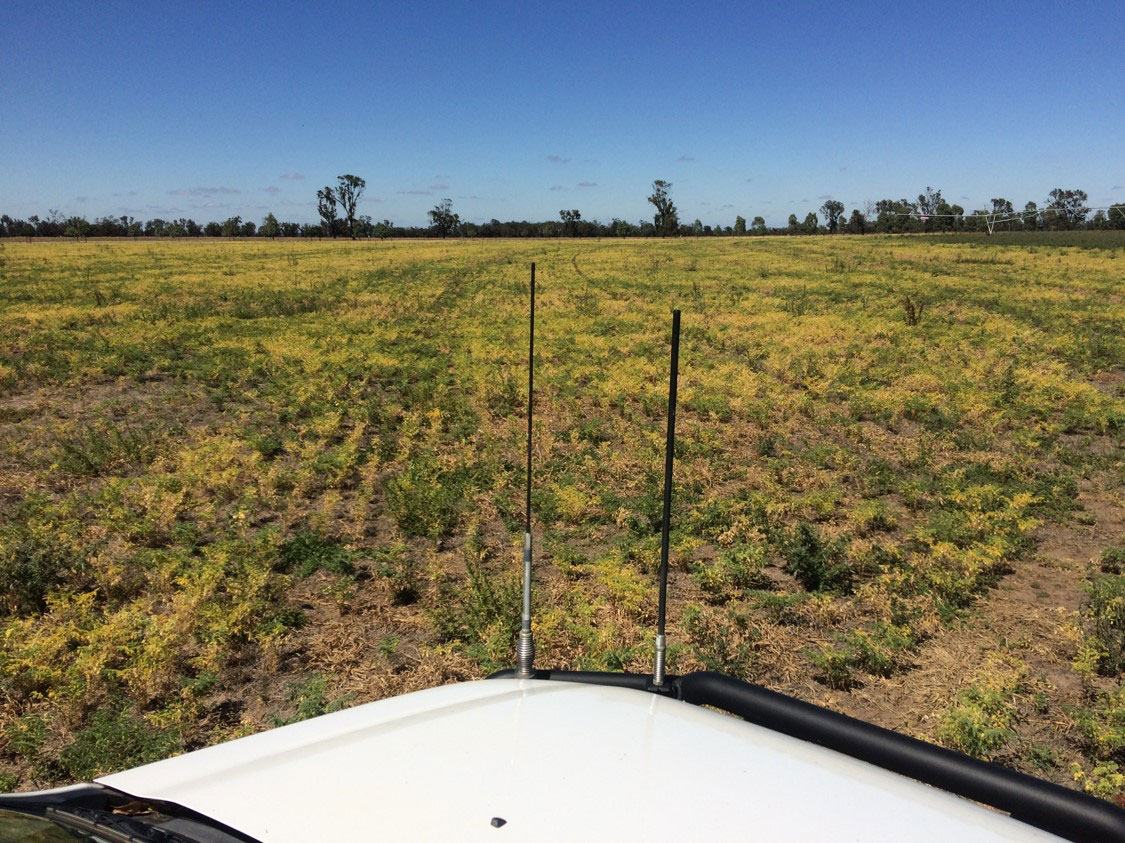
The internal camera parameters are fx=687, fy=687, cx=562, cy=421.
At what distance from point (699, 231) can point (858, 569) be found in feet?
374

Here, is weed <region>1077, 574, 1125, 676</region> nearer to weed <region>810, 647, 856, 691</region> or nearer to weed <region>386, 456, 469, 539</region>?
weed <region>810, 647, 856, 691</region>

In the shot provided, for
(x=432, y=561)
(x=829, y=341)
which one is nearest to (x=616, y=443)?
(x=432, y=561)

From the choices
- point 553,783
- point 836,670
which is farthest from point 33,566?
point 836,670

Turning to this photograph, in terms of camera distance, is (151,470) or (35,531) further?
(151,470)

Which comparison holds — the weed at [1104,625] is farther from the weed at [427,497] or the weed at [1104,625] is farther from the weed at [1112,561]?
the weed at [427,497]

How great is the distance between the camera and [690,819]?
146 centimetres

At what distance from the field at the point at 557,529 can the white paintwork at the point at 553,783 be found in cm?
247

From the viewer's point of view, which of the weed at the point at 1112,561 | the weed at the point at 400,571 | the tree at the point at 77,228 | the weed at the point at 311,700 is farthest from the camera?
the tree at the point at 77,228

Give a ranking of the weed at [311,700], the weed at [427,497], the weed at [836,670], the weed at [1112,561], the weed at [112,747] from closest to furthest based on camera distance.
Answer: the weed at [112,747] → the weed at [311,700] → the weed at [836,670] → the weed at [1112,561] → the weed at [427,497]

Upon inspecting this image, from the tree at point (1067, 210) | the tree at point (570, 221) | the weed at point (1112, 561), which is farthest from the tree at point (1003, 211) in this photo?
the weed at point (1112, 561)

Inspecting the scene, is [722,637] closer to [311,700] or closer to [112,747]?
[311,700]

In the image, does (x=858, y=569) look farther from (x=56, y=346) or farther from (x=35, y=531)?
(x=56, y=346)

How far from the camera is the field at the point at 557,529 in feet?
13.9

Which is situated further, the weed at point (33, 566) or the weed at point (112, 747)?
the weed at point (33, 566)
